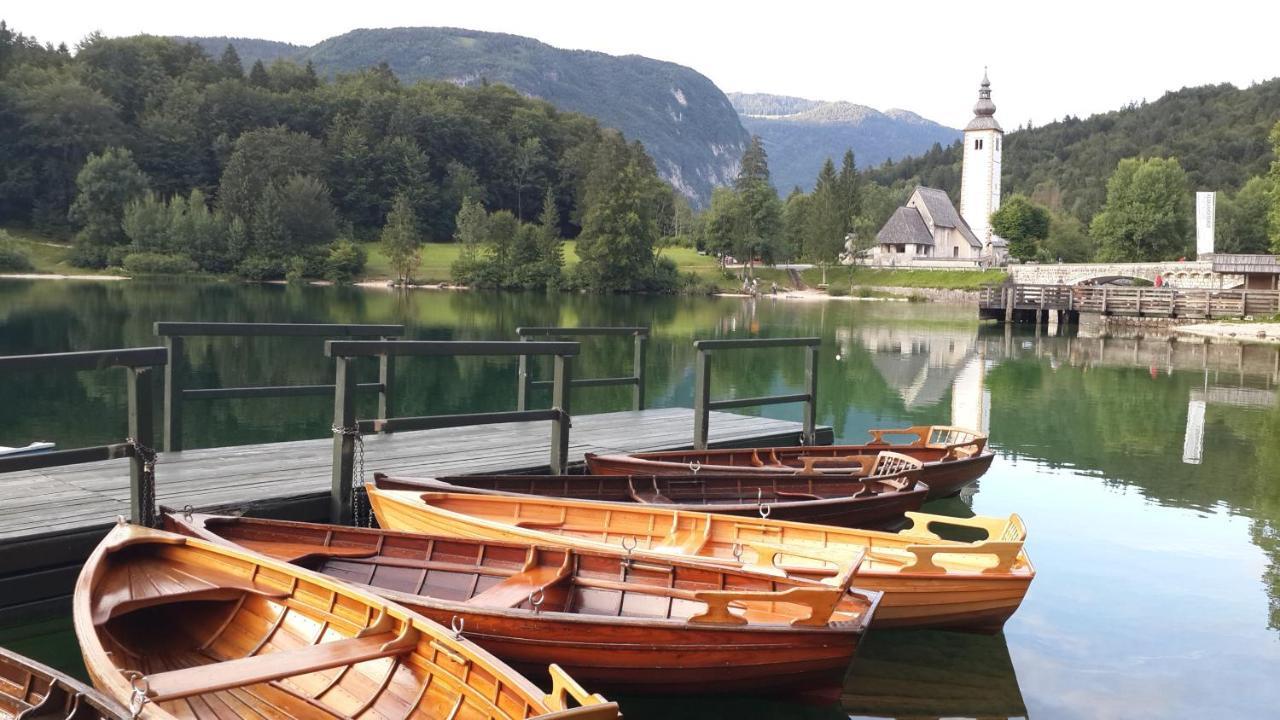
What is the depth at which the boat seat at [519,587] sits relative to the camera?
586 centimetres

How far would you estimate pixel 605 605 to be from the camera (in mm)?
6086

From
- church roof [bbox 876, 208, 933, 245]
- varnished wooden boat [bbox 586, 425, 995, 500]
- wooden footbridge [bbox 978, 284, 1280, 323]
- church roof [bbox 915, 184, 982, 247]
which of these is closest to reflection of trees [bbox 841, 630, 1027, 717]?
varnished wooden boat [bbox 586, 425, 995, 500]

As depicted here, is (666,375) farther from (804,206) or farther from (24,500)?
(804,206)

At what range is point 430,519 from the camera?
24.1 ft

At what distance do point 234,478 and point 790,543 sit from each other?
488cm

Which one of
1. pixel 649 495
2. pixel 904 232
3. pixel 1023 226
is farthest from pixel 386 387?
pixel 1023 226

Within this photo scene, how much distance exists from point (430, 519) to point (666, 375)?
19.3 m

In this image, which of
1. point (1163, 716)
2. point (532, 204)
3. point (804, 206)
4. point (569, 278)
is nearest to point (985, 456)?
point (1163, 716)

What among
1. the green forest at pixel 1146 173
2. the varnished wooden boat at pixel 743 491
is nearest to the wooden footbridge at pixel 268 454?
the varnished wooden boat at pixel 743 491

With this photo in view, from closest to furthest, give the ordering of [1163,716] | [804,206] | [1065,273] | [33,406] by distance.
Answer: [1163,716] < [33,406] < [1065,273] < [804,206]

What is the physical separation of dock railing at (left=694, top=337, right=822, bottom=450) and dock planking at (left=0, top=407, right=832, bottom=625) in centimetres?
44

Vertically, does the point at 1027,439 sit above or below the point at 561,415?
below

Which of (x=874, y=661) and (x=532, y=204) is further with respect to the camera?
(x=532, y=204)

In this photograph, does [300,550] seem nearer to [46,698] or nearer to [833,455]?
[46,698]
